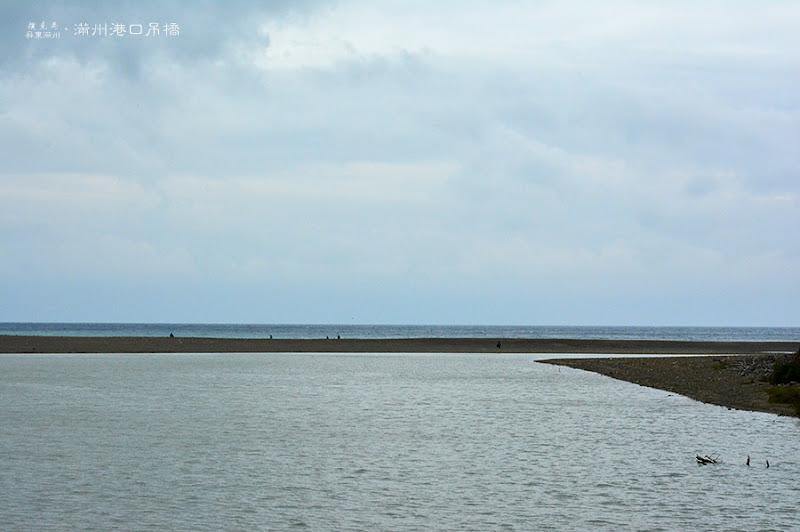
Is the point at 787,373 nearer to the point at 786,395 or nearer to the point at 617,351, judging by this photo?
the point at 786,395

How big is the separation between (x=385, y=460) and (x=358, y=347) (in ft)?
275

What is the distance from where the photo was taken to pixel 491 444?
27422mm

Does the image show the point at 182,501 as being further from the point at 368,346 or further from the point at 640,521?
the point at 368,346

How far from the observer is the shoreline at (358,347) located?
96750 millimetres

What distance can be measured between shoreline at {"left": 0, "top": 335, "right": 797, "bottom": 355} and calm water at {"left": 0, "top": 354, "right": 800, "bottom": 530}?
51387 millimetres

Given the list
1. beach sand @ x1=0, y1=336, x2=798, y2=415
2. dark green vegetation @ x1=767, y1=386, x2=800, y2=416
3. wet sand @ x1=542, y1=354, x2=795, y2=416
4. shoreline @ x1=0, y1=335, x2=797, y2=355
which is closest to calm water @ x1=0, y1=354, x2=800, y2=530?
wet sand @ x1=542, y1=354, x2=795, y2=416

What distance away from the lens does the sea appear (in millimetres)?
17922

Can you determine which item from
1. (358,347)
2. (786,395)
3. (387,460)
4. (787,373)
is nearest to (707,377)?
(787,373)

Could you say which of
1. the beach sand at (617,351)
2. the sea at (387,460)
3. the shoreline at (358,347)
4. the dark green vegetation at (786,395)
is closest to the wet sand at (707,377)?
the beach sand at (617,351)

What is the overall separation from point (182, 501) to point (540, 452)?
1149cm

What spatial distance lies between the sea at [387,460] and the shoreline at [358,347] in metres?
51.9

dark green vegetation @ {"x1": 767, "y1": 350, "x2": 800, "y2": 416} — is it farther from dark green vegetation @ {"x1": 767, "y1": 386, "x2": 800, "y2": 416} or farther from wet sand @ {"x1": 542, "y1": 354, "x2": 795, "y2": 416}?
wet sand @ {"x1": 542, "y1": 354, "x2": 795, "y2": 416}

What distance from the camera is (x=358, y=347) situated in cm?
10812

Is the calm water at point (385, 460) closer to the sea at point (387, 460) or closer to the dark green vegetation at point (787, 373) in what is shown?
the sea at point (387, 460)
